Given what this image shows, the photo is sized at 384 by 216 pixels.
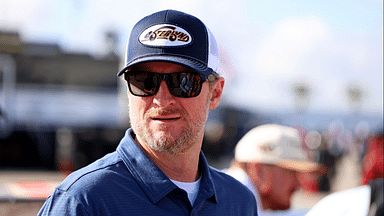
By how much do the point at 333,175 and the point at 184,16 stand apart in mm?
12393

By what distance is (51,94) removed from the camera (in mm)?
21656

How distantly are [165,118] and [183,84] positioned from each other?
0.52 feet

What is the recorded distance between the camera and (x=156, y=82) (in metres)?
1.59

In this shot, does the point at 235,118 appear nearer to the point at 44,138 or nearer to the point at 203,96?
the point at 44,138

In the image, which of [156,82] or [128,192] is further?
[156,82]

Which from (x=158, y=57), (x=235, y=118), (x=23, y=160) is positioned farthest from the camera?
(x=235, y=118)

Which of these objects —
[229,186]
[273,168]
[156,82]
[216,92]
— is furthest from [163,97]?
[273,168]

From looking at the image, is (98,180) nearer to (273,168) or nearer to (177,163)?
(177,163)

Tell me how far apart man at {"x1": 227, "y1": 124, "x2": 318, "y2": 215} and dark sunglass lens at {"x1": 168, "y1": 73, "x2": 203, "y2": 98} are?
1859 mm

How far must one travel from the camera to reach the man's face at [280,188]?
11.0 ft

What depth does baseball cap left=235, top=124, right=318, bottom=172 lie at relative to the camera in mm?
3422

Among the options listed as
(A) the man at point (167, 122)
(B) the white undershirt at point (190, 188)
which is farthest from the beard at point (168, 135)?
(B) the white undershirt at point (190, 188)

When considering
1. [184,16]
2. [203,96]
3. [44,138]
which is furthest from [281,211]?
[44,138]

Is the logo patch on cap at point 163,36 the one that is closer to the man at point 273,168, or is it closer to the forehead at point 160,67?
the forehead at point 160,67
